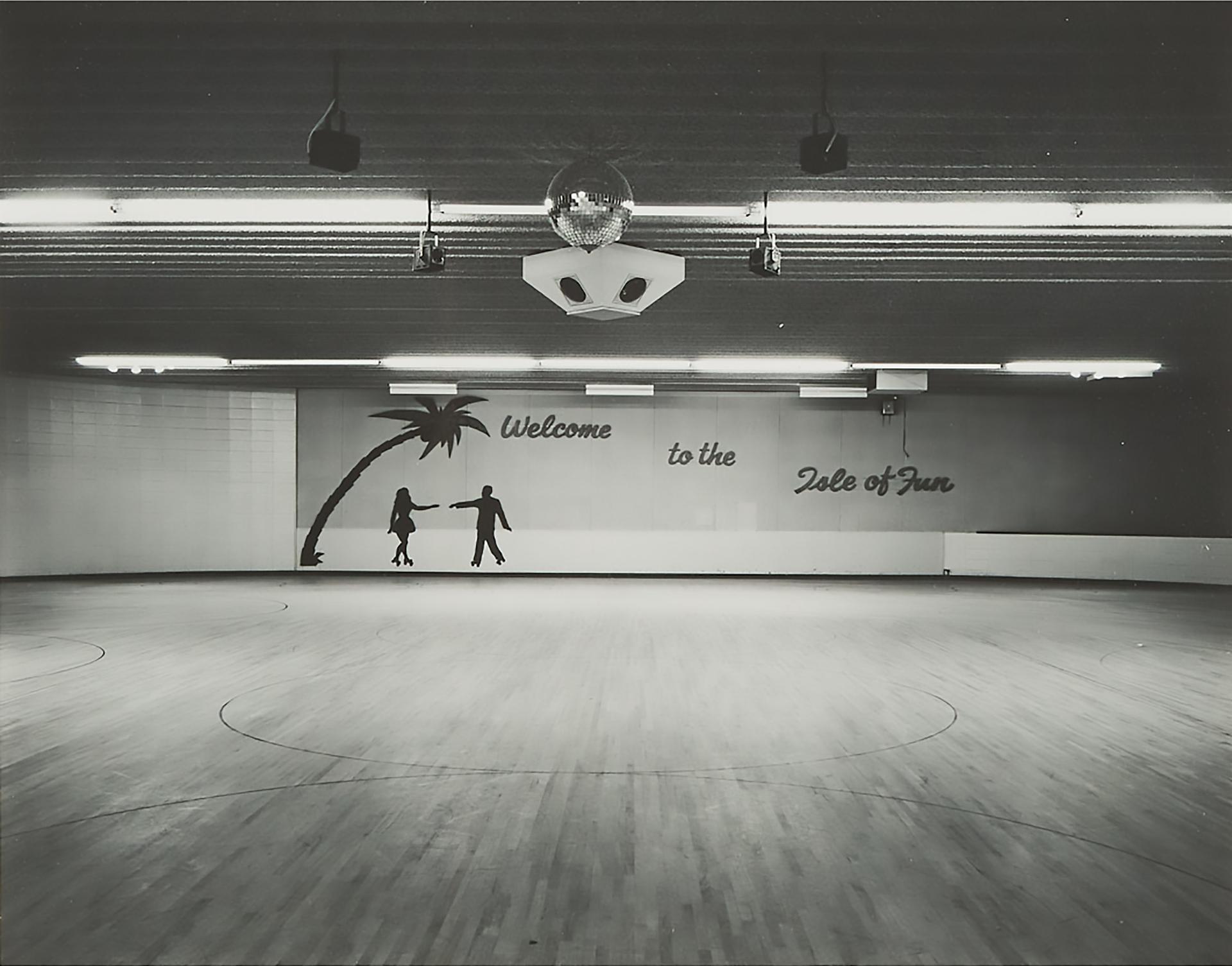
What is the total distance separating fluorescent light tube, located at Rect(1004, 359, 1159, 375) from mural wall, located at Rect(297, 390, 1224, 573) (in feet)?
9.26

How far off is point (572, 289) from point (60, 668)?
4.51 meters

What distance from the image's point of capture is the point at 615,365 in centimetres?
1150

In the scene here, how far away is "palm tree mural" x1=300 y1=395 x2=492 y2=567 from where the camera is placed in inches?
570

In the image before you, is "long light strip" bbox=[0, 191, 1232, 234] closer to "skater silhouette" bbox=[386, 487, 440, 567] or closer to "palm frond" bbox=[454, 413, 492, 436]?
"palm frond" bbox=[454, 413, 492, 436]

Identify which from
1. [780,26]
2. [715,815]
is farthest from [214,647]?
[780,26]

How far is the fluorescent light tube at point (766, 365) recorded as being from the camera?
11.2 meters

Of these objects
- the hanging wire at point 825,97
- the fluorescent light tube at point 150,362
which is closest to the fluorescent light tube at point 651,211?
the hanging wire at point 825,97

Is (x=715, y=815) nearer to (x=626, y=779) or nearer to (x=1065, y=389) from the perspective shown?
(x=626, y=779)

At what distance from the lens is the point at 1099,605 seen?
36.5 feet

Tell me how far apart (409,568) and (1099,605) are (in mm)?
9714

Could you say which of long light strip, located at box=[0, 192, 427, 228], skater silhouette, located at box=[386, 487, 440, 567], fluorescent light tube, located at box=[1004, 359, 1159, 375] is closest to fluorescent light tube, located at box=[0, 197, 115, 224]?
long light strip, located at box=[0, 192, 427, 228]

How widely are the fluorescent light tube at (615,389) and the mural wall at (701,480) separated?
1354mm

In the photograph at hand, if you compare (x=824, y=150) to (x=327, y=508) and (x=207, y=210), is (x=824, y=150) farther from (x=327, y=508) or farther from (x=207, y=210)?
(x=327, y=508)

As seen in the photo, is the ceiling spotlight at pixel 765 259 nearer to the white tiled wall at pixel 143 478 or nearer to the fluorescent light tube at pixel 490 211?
the fluorescent light tube at pixel 490 211
